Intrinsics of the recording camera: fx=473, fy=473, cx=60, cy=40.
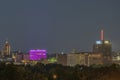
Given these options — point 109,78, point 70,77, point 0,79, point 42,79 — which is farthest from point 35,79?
point 0,79

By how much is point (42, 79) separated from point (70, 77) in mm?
6978

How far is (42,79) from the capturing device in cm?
6912

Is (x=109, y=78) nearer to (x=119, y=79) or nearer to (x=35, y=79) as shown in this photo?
(x=119, y=79)

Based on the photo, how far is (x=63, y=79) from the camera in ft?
252

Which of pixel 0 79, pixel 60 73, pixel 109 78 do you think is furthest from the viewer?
pixel 60 73

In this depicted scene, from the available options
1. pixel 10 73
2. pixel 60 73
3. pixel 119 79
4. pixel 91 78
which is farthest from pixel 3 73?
pixel 60 73

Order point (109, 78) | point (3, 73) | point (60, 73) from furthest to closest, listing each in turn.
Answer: point (60, 73), point (109, 78), point (3, 73)

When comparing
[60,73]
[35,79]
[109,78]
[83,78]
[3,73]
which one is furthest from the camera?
[60,73]

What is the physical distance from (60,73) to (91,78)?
19.1m

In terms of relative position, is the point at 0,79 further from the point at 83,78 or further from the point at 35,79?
the point at 83,78

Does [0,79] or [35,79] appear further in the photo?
[35,79]

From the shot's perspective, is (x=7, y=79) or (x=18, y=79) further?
(x=18, y=79)

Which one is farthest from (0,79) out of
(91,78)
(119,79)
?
(91,78)

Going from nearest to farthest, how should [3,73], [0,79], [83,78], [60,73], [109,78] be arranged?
[0,79] < [3,73] < [109,78] < [83,78] < [60,73]
